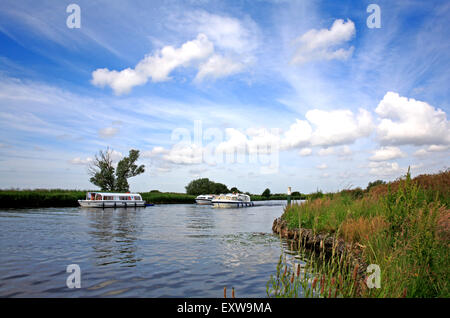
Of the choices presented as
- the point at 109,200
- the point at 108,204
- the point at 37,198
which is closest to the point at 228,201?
the point at 109,200

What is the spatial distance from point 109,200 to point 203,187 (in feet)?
233

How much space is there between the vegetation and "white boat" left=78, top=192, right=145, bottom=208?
206 feet

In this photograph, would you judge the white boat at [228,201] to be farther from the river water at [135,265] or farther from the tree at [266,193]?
the tree at [266,193]

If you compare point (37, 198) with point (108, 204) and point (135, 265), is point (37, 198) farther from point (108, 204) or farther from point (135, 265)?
point (135, 265)

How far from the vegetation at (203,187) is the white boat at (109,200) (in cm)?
6269

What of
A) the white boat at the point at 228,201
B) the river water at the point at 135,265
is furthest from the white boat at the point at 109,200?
the river water at the point at 135,265

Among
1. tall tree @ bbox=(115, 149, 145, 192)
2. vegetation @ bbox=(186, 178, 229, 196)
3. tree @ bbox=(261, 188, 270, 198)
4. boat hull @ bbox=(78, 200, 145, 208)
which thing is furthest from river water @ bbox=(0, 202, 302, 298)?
tree @ bbox=(261, 188, 270, 198)

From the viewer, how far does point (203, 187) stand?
12406 centimetres
